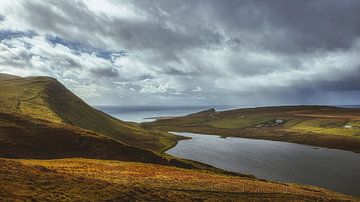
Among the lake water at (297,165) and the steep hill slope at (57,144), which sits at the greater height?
the steep hill slope at (57,144)

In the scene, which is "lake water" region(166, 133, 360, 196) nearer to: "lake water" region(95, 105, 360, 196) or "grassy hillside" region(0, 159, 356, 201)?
"lake water" region(95, 105, 360, 196)

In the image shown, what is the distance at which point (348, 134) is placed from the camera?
186000 mm

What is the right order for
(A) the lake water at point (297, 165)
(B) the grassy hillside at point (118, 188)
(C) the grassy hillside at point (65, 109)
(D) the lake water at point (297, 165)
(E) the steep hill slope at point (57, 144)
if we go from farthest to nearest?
1. (C) the grassy hillside at point (65, 109)
2. (A) the lake water at point (297, 165)
3. (D) the lake water at point (297, 165)
4. (E) the steep hill slope at point (57, 144)
5. (B) the grassy hillside at point (118, 188)

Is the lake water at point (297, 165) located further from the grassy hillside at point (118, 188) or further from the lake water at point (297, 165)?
the grassy hillside at point (118, 188)

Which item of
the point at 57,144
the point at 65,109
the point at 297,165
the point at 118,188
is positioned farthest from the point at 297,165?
the point at 65,109

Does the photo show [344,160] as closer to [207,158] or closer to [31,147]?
[207,158]

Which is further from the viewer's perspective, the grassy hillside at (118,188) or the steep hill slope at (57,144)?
the steep hill slope at (57,144)

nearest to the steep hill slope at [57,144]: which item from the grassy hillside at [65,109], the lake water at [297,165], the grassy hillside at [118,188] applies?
the lake water at [297,165]

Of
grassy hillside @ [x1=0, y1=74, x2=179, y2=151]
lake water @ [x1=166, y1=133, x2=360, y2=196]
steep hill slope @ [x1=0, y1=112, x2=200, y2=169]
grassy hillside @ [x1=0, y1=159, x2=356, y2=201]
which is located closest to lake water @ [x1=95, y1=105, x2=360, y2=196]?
lake water @ [x1=166, y1=133, x2=360, y2=196]

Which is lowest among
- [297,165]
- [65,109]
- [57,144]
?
[297,165]

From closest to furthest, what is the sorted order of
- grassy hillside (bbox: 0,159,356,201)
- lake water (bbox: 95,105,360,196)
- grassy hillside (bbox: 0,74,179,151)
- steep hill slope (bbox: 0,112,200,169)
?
grassy hillside (bbox: 0,159,356,201), steep hill slope (bbox: 0,112,200,169), lake water (bbox: 95,105,360,196), grassy hillside (bbox: 0,74,179,151)

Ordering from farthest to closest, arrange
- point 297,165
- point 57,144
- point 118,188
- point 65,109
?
1. point 65,109
2. point 297,165
3. point 57,144
4. point 118,188

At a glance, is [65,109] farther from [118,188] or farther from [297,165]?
[118,188]

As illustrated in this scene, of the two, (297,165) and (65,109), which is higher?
(65,109)
